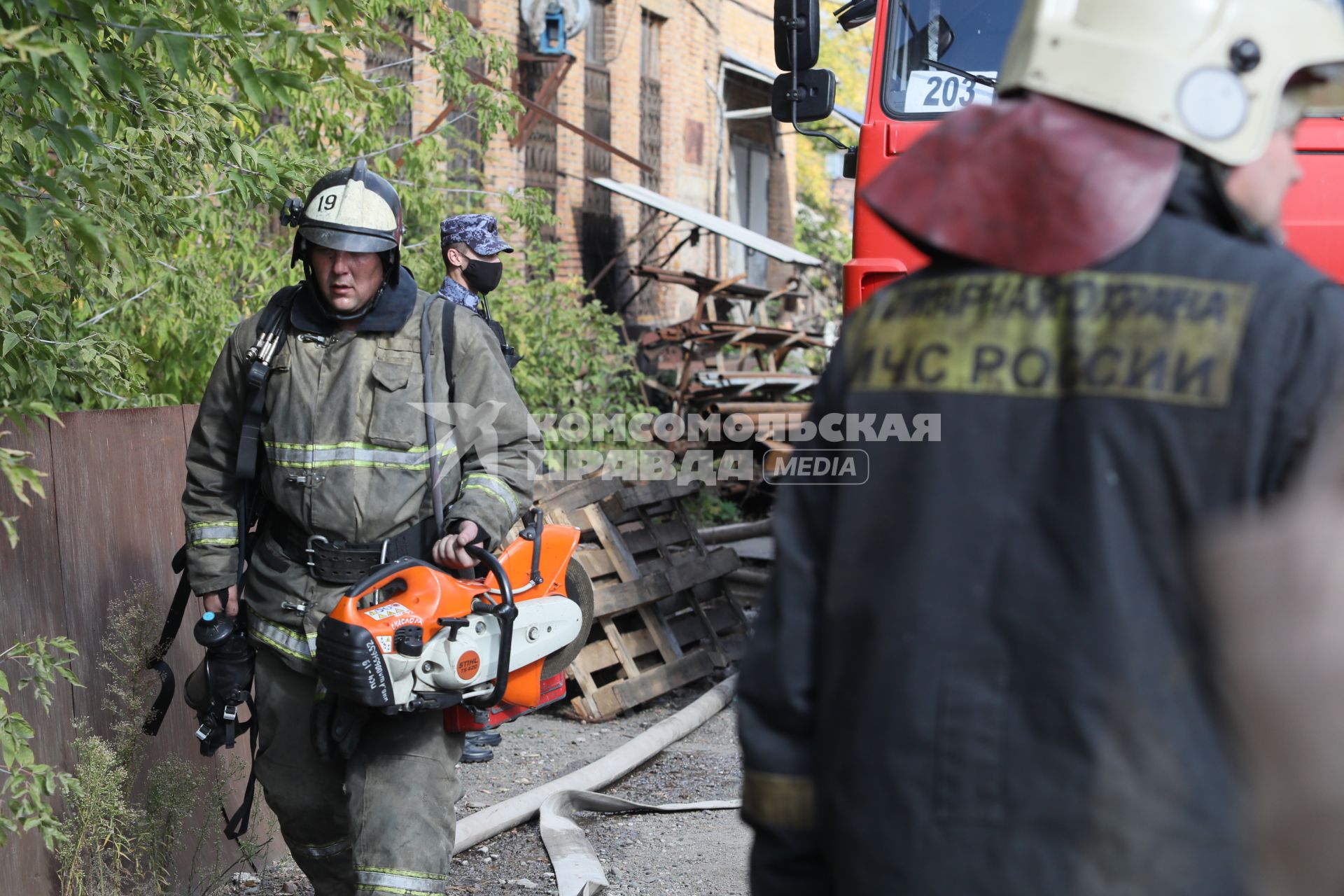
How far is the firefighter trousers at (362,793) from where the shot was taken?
321 cm

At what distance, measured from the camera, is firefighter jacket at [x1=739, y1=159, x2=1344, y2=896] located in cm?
128

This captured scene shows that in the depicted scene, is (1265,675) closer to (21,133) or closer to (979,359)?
(979,359)

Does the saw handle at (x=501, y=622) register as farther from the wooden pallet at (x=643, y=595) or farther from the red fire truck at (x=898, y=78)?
the wooden pallet at (x=643, y=595)

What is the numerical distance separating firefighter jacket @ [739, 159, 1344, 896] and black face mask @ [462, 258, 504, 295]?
4.45m

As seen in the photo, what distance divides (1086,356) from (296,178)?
3.62 m

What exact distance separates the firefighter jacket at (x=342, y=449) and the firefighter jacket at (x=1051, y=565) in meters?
1.96

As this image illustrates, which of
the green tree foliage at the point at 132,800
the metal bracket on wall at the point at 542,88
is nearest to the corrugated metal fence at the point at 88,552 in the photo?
the green tree foliage at the point at 132,800

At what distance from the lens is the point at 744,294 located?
46.7ft

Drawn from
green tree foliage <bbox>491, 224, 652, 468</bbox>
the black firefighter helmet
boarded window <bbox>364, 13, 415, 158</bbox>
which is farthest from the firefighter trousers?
boarded window <bbox>364, 13, 415, 158</bbox>

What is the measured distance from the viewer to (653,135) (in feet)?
53.6

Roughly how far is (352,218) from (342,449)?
59 centimetres

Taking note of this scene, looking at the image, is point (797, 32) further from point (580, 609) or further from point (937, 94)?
point (580, 609)

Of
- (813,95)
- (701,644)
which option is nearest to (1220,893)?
(813,95)

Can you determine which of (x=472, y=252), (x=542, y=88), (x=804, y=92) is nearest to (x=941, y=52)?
(x=804, y=92)
